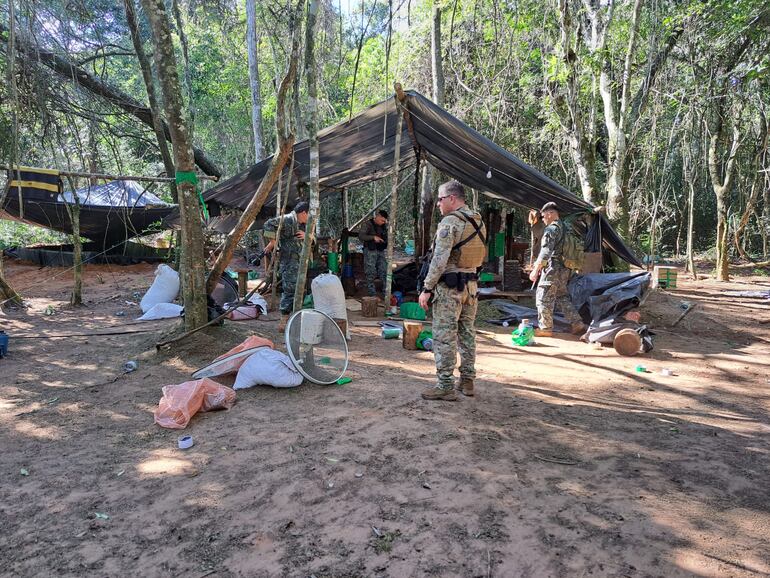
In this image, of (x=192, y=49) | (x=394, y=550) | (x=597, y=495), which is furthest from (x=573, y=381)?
(x=192, y=49)

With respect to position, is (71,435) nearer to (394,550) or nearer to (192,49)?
(394,550)

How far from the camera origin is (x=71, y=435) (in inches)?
140

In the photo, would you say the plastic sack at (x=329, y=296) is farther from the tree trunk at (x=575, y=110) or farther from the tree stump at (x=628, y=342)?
the tree trunk at (x=575, y=110)

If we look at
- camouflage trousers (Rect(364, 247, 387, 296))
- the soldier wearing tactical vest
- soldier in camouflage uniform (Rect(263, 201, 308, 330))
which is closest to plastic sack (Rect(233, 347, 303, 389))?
the soldier wearing tactical vest

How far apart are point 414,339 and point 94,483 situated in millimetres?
3596

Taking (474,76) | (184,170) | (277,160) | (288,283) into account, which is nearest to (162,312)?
(288,283)

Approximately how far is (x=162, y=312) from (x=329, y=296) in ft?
9.59

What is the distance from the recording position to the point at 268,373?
4199mm

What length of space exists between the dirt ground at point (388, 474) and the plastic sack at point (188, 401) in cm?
9

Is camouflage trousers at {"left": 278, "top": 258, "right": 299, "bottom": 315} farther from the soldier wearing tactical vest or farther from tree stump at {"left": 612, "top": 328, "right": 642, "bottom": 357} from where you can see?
tree stump at {"left": 612, "top": 328, "right": 642, "bottom": 357}

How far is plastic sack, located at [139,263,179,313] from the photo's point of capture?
7.81m

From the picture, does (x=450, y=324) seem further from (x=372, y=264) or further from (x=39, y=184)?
(x=39, y=184)

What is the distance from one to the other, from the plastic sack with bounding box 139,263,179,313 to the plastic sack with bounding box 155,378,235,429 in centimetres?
429

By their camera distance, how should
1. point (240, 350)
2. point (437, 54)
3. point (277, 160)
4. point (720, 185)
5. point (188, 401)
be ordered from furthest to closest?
point (720, 185), point (437, 54), point (277, 160), point (240, 350), point (188, 401)
